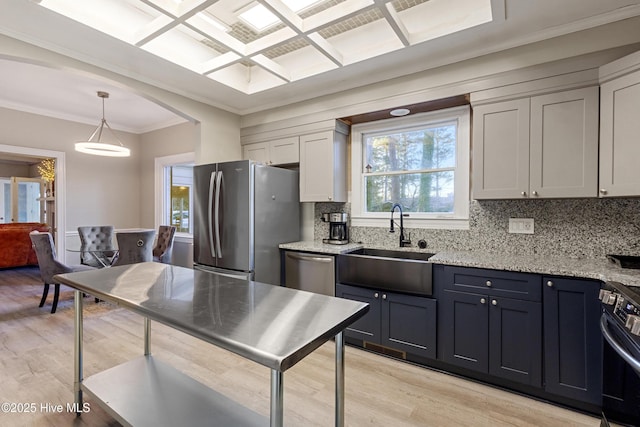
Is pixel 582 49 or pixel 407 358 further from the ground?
pixel 582 49

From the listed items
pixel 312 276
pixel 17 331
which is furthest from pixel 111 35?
pixel 17 331

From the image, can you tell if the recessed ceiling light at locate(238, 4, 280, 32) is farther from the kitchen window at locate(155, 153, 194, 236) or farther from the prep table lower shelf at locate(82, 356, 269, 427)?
the kitchen window at locate(155, 153, 194, 236)

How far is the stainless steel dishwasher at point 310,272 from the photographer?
2928 millimetres

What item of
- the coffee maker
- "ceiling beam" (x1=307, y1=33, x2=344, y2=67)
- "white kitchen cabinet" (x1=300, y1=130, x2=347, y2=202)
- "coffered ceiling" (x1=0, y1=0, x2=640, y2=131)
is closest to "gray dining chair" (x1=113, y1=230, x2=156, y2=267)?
"coffered ceiling" (x1=0, y1=0, x2=640, y2=131)

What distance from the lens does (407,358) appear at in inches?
100

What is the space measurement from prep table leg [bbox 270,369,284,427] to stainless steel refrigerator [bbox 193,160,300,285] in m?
2.16

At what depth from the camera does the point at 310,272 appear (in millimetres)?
3066

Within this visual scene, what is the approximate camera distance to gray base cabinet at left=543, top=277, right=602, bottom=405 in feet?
6.08

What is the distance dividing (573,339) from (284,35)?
114 inches

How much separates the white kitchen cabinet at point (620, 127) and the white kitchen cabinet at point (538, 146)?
0.06m

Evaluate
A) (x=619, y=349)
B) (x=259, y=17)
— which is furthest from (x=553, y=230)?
(x=259, y=17)

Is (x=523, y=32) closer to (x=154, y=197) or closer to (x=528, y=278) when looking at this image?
(x=528, y=278)

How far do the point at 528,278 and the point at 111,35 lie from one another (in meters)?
3.47

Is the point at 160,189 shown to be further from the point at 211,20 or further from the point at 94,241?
the point at 211,20
